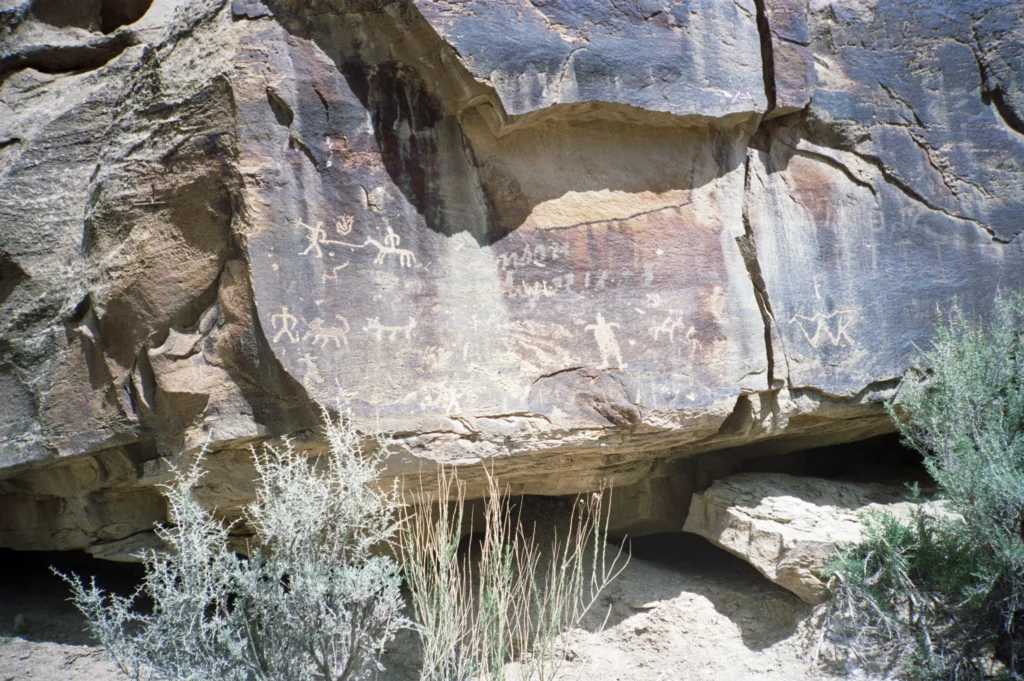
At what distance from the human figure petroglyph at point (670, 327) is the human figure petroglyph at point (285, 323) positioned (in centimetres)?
130

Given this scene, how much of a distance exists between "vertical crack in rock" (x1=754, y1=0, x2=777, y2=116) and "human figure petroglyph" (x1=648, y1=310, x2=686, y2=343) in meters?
0.95

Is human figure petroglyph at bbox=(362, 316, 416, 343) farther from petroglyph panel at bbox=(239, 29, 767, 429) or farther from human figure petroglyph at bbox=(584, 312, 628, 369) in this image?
human figure petroglyph at bbox=(584, 312, 628, 369)

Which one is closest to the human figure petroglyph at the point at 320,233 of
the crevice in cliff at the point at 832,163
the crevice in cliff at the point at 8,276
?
the crevice in cliff at the point at 8,276

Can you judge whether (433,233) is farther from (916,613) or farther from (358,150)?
(916,613)

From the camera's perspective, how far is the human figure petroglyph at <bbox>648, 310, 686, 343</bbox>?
11.1 feet

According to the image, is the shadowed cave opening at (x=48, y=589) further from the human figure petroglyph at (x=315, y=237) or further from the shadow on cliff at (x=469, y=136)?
the shadow on cliff at (x=469, y=136)

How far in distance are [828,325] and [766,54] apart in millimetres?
1099

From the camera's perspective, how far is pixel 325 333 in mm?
3135

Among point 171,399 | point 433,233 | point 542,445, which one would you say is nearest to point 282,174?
point 433,233

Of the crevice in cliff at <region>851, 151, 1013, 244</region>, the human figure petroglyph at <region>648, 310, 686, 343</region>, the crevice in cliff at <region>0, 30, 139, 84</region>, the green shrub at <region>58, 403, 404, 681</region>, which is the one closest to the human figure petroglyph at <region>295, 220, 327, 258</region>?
the green shrub at <region>58, 403, 404, 681</region>

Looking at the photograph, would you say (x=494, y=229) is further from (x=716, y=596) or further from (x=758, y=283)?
(x=716, y=596)

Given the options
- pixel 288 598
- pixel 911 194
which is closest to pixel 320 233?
pixel 288 598

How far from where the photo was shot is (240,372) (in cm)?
322

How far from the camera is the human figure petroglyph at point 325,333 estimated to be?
3119 millimetres
